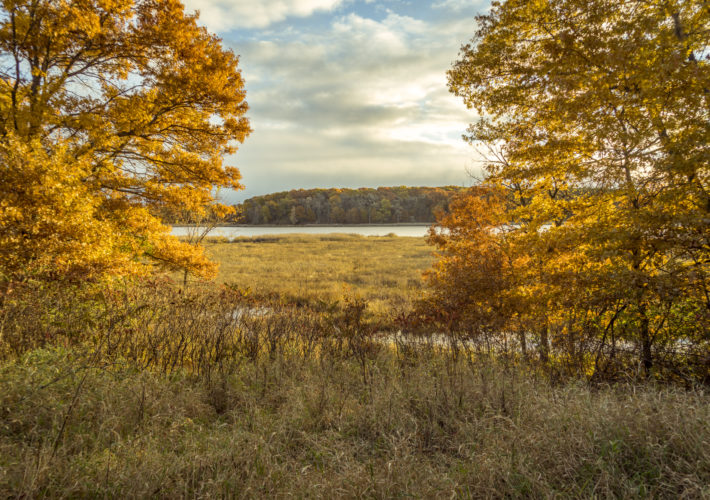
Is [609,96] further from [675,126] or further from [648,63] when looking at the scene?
[675,126]

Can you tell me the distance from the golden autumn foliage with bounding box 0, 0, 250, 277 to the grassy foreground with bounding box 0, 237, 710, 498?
1.50 metres

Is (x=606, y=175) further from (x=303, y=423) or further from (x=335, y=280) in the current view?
(x=335, y=280)

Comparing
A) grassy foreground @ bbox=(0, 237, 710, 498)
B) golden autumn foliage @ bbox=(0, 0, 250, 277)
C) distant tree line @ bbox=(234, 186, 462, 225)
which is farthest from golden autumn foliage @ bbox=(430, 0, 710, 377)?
distant tree line @ bbox=(234, 186, 462, 225)

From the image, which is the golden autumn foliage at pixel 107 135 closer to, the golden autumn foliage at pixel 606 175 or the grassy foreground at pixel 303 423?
the grassy foreground at pixel 303 423

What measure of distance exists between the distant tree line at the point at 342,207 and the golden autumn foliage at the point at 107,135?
3881 inches

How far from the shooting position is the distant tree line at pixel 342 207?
111 meters

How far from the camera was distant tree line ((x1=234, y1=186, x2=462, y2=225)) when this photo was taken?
111 m

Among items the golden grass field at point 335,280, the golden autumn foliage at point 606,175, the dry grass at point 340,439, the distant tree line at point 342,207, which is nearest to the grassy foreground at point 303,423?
the dry grass at point 340,439

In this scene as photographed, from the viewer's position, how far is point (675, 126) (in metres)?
6.04

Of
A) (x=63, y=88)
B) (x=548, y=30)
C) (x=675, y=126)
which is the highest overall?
(x=548, y=30)

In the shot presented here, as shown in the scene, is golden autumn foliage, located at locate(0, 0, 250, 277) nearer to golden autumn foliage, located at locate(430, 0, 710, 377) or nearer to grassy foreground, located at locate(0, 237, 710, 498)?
grassy foreground, located at locate(0, 237, 710, 498)

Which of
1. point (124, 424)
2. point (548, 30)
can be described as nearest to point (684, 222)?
point (548, 30)

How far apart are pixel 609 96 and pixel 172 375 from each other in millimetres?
9877

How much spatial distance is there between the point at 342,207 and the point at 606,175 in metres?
109
